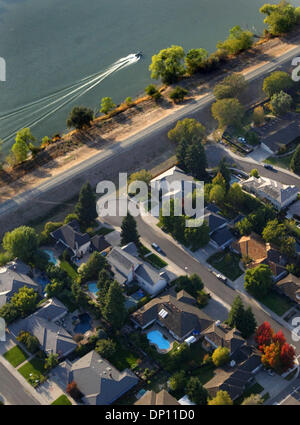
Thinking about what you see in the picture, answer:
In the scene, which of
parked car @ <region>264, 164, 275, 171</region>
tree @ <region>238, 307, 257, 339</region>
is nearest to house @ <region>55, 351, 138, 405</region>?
tree @ <region>238, 307, 257, 339</region>

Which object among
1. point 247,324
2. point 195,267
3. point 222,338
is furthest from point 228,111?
point 222,338

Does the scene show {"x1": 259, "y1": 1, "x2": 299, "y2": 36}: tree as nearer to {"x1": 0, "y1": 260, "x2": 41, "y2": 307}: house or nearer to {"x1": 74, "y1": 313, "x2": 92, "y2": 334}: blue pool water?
{"x1": 0, "y1": 260, "x2": 41, "y2": 307}: house

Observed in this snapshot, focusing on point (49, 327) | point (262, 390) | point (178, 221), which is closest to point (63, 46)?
point (178, 221)

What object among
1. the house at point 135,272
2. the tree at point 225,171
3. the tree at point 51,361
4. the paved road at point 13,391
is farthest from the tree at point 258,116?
the paved road at point 13,391

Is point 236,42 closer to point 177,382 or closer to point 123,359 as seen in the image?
point 123,359

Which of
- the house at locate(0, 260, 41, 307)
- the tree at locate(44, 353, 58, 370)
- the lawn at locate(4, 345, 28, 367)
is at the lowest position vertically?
the lawn at locate(4, 345, 28, 367)

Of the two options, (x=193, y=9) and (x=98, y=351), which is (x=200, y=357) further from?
(x=193, y=9)
